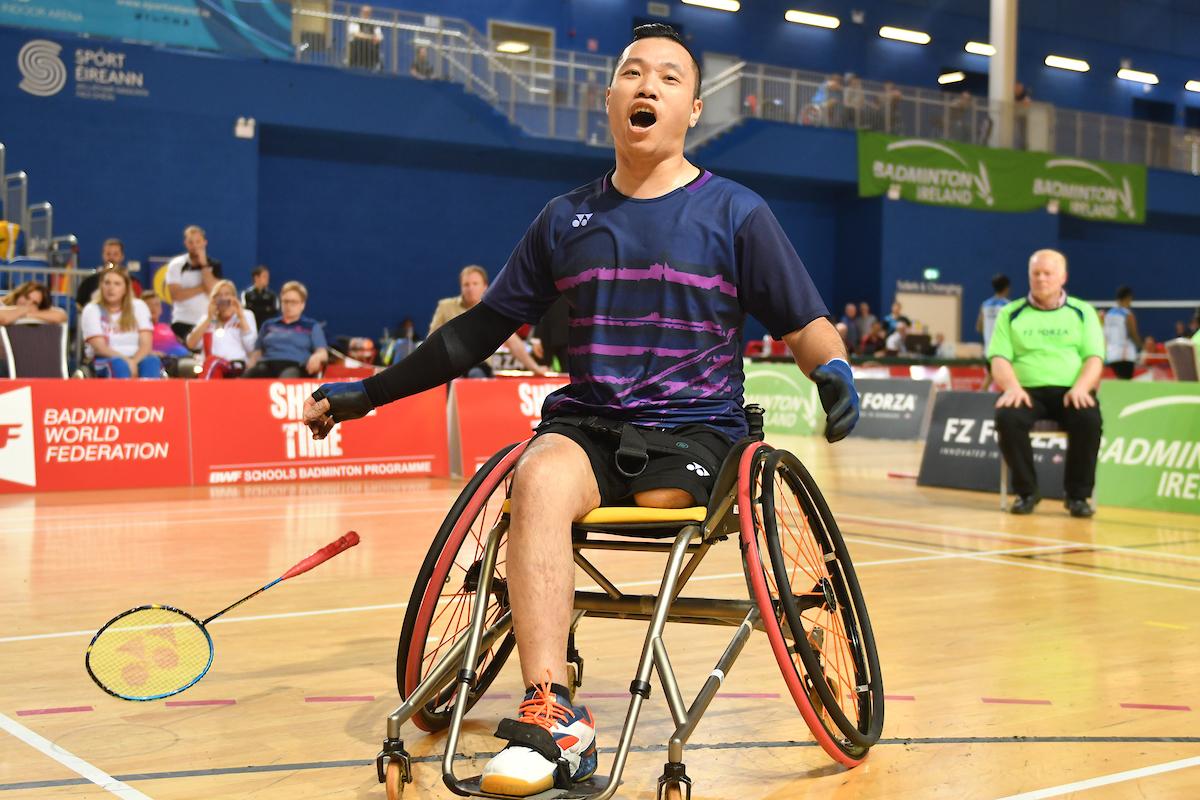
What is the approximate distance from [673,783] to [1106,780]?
109cm

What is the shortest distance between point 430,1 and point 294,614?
21.5 m

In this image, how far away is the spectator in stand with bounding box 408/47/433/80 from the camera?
21.6 meters

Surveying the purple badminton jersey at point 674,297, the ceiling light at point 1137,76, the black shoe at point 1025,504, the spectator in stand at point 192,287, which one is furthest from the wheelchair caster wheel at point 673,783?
the ceiling light at point 1137,76

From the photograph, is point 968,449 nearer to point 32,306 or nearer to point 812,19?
point 32,306

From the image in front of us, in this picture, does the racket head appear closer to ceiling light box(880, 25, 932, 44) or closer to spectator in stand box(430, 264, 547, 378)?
spectator in stand box(430, 264, 547, 378)

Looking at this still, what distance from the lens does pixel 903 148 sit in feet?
89.1

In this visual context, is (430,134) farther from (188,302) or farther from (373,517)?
(373,517)

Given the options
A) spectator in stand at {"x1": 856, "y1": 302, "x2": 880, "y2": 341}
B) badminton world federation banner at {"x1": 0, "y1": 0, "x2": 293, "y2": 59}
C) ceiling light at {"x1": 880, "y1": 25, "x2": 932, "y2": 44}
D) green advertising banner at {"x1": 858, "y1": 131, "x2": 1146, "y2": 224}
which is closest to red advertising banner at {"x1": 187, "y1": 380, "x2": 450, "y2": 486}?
badminton world federation banner at {"x1": 0, "y1": 0, "x2": 293, "y2": 59}

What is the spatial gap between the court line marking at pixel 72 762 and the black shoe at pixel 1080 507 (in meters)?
6.74

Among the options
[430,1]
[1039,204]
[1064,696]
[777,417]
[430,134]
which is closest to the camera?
[1064,696]

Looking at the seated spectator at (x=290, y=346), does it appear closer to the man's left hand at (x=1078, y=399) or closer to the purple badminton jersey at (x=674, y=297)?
the man's left hand at (x=1078, y=399)

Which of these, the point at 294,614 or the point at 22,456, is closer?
the point at 294,614

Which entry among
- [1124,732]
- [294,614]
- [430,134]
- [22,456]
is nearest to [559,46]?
[430,134]

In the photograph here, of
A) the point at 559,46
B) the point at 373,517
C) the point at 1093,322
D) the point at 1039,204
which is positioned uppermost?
the point at 559,46
